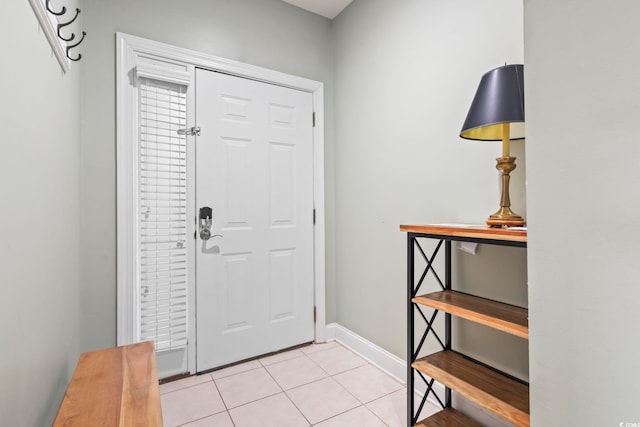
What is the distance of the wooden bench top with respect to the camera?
0.91m

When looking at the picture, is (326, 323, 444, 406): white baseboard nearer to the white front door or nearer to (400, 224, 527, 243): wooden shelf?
the white front door

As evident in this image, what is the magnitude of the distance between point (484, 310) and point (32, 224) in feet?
5.27

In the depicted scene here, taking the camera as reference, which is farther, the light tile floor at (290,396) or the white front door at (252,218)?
the white front door at (252,218)

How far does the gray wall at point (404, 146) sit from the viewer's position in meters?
1.53

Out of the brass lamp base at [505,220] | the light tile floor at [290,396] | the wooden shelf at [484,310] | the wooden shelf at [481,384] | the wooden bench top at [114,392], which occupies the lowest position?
the light tile floor at [290,396]

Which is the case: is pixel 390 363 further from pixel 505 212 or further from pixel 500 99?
pixel 500 99

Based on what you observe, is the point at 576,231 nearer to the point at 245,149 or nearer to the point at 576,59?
the point at 576,59

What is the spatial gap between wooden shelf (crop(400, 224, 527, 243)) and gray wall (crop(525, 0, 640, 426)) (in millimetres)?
257

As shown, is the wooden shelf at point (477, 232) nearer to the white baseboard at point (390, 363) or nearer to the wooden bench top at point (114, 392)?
the white baseboard at point (390, 363)

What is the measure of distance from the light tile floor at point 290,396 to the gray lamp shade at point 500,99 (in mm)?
1536

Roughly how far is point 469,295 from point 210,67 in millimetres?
2141

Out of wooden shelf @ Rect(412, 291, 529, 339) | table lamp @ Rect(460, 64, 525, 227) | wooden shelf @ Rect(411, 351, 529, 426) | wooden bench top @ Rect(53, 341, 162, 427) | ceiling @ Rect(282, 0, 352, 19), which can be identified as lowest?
wooden shelf @ Rect(411, 351, 529, 426)

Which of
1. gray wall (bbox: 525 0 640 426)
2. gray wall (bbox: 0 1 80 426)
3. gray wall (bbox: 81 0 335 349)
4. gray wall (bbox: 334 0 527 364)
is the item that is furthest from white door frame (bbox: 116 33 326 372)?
gray wall (bbox: 525 0 640 426)

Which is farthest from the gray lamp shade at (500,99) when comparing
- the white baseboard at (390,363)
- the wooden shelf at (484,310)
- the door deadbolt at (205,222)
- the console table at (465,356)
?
the door deadbolt at (205,222)
